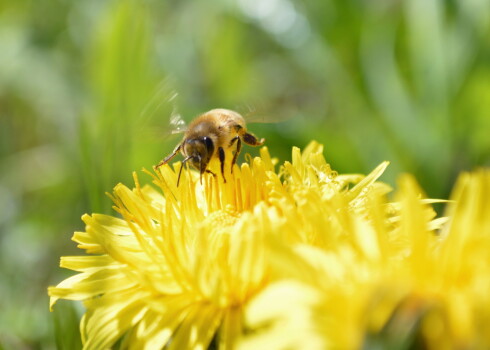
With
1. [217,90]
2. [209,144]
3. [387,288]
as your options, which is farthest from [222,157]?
[217,90]

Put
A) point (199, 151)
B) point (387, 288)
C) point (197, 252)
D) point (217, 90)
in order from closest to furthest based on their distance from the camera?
point (387, 288) < point (197, 252) < point (199, 151) < point (217, 90)

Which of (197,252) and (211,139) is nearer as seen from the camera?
(197,252)

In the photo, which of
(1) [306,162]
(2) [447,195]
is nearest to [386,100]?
(2) [447,195]

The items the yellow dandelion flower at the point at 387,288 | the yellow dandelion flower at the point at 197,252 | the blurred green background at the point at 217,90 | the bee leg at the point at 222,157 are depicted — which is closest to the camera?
the yellow dandelion flower at the point at 387,288

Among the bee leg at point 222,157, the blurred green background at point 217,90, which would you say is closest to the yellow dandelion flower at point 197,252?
the bee leg at point 222,157

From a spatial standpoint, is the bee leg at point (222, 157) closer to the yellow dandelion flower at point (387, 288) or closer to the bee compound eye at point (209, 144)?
the bee compound eye at point (209, 144)

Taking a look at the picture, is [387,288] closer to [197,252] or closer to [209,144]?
[197,252]

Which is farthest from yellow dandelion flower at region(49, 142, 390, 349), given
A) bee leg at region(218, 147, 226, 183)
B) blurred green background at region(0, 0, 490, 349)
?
blurred green background at region(0, 0, 490, 349)
